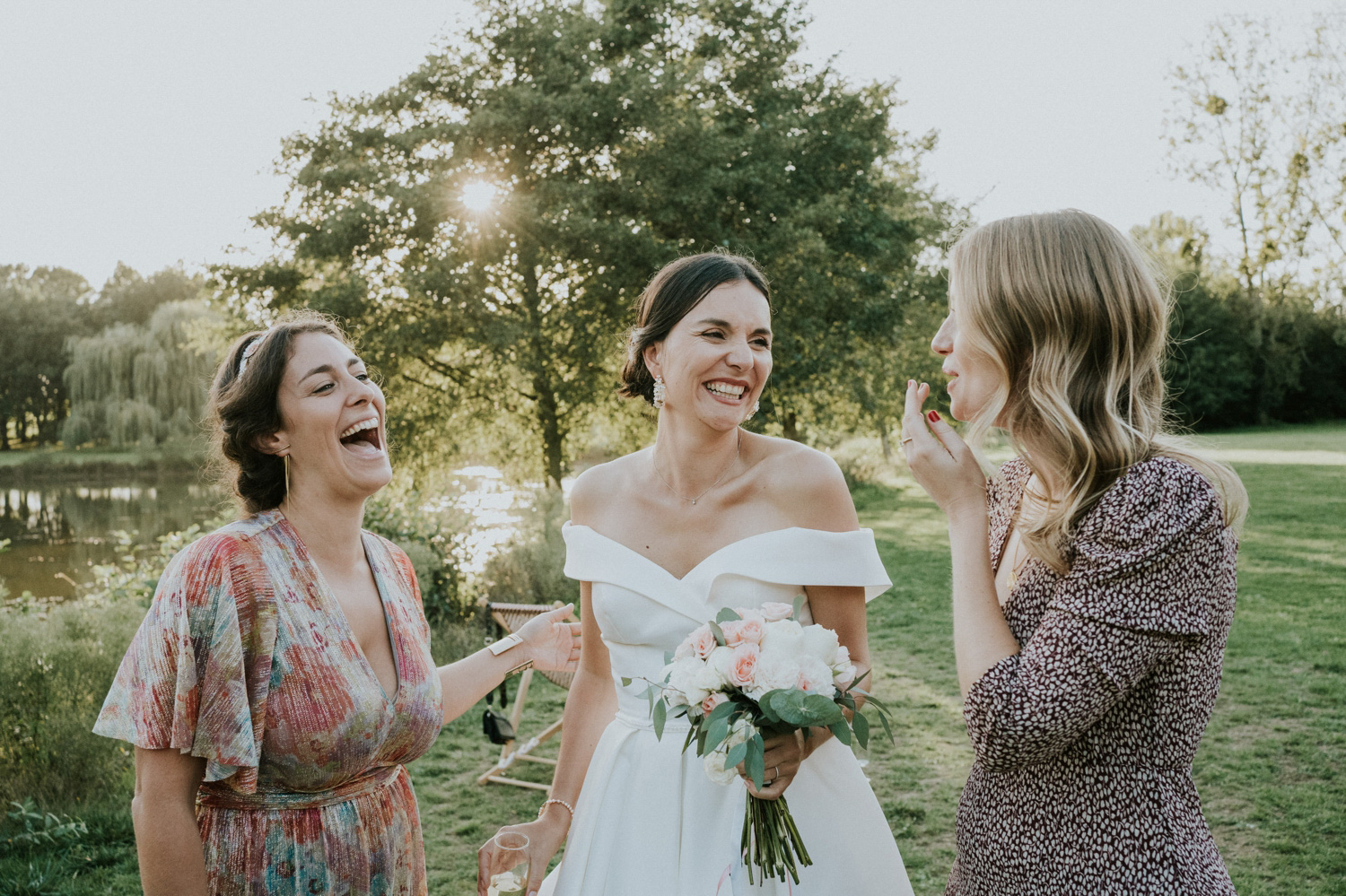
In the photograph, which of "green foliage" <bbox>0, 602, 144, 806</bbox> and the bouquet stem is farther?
"green foliage" <bbox>0, 602, 144, 806</bbox>

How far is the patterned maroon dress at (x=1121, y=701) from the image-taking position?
1.64 metres

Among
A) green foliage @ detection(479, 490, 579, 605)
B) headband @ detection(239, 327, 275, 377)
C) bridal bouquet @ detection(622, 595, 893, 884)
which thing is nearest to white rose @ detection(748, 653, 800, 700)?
bridal bouquet @ detection(622, 595, 893, 884)

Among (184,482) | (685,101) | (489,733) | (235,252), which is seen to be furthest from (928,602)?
(184,482)

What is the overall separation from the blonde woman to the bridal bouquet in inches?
13.1

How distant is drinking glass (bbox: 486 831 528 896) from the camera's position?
207 cm

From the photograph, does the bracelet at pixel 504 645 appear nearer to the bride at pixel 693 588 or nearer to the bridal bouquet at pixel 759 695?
the bride at pixel 693 588

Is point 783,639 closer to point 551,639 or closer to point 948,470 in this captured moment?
point 948,470

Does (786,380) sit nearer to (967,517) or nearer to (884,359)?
(884,359)

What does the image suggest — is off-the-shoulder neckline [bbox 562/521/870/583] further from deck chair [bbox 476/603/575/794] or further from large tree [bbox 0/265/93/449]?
large tree [bbox 0/265/93/449]

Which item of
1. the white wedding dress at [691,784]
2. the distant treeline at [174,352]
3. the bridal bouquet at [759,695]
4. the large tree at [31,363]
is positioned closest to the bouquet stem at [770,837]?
the bridal bouquet at [759,695]

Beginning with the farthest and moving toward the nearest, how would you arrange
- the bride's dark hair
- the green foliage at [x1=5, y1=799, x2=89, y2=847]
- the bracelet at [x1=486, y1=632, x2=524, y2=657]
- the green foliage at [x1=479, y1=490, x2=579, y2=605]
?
1. the green foliage at [x1=479, y1=490, x2=579, y2=605]
2. the green foliage at [x1=5, y1=799, x2=89, y2=847]
3. the bracelet at [x1=486, y1=632, x2=524, y2=657]
4. the bride's dark hair

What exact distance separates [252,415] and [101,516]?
28241mm

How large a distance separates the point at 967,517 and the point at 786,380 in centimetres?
1765

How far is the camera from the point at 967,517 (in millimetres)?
1990
